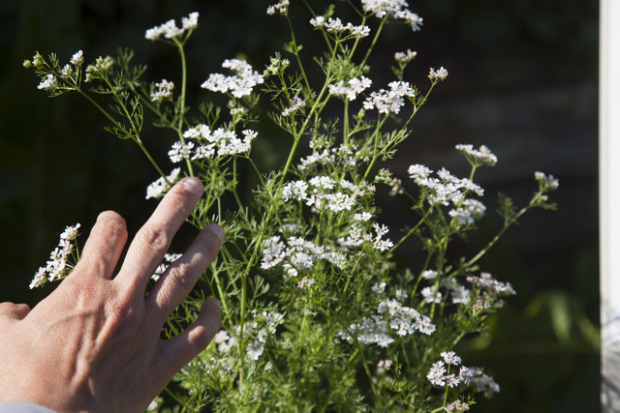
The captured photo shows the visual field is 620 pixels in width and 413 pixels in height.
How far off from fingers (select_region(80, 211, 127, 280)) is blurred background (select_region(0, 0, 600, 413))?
619 millimetres

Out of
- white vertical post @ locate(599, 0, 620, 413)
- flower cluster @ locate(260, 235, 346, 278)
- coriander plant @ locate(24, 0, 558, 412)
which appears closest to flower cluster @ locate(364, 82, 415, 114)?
coriander plant @ locate(24, 0, 558, 412)

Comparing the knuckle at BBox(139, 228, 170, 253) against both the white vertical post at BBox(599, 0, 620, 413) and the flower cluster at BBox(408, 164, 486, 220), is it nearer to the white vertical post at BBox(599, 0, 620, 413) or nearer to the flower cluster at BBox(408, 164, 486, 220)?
the flower cluster at BBox(408, 164, 486, 220)

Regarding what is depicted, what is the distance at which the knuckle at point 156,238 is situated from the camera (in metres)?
0.65

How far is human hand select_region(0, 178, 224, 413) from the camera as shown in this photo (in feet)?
1.95

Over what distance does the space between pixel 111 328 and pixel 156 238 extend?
128 millimetres

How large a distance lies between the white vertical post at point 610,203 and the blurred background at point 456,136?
0.99 feet

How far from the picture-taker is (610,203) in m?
0.96

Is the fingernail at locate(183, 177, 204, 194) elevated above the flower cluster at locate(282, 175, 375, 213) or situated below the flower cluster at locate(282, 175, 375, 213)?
above

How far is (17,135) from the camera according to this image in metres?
1.57

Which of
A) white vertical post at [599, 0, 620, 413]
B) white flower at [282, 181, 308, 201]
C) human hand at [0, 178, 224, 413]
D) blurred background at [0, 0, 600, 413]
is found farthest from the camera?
blurred background at [0, 0, 600, 413]

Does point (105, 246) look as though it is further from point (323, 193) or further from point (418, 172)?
point (418, 172)

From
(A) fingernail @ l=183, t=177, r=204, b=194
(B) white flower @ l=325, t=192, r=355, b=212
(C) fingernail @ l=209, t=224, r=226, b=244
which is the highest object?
(A) fingernail @ l=183, t=177, r=204, b=194

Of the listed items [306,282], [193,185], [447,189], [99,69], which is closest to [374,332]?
[306,282]

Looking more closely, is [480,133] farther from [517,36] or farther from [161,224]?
[161,224]
